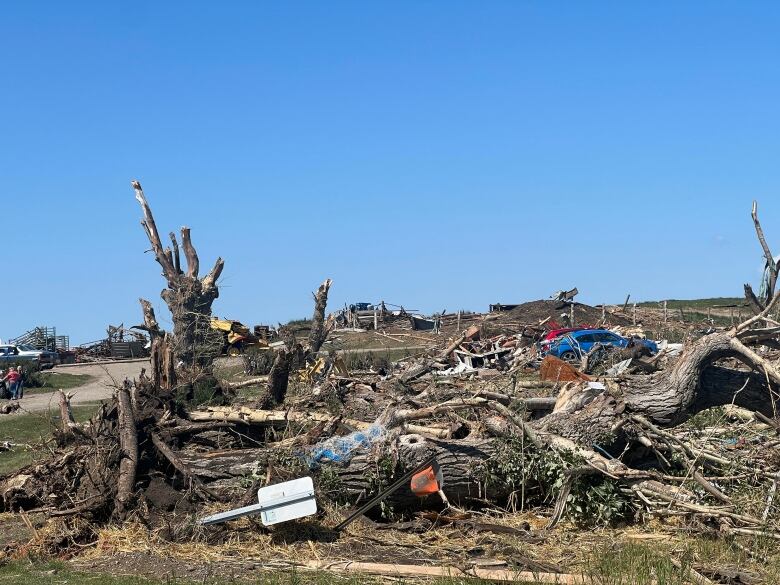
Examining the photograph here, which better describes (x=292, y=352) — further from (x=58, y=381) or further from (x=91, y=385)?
(x=58, y=381)

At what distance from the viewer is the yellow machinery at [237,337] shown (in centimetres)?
4172

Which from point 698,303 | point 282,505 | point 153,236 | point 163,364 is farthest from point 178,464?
point 698,303

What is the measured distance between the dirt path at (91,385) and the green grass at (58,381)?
37 cm

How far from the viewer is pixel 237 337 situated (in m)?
42.5

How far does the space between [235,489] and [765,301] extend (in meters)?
6.49

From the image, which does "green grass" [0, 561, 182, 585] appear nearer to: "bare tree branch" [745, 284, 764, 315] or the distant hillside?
"bare tree branch" [745, 284, 764, 315]

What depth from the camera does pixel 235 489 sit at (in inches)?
415

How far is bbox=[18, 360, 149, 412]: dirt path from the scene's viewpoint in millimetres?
26816

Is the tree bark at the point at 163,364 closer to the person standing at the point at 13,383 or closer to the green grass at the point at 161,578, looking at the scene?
the green grass at the point at 161,578

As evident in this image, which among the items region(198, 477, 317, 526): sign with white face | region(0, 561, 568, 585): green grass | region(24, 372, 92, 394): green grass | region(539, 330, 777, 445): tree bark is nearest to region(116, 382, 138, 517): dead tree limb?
region(0, 561, 568, 585): green grass

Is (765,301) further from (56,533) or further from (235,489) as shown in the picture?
(56,533)

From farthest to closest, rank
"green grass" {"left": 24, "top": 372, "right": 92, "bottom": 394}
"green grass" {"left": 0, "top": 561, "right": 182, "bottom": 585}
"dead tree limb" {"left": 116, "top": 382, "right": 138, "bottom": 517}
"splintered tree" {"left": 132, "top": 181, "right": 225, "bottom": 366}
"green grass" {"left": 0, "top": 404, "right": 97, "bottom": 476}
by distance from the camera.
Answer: "green grass" {"left": 24, "top": 372, "right": 92, "bottom": 394} → "splintered tree" {"left": 132, "top": 181, "right": 225, "bottom": 366} → "green grass" {"left": 0, "top": 404, "right": 97, "bottom": 476} → "dead tree limb" {"left": 116, "top": 382, "right": 138, "bottom": 517} → "green grass" {"left": 0, "top": 561, "right": 182, "bottom": 585}

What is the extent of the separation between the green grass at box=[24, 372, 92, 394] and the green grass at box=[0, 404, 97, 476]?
8.11m

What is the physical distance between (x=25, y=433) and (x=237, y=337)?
2298 centimetres
